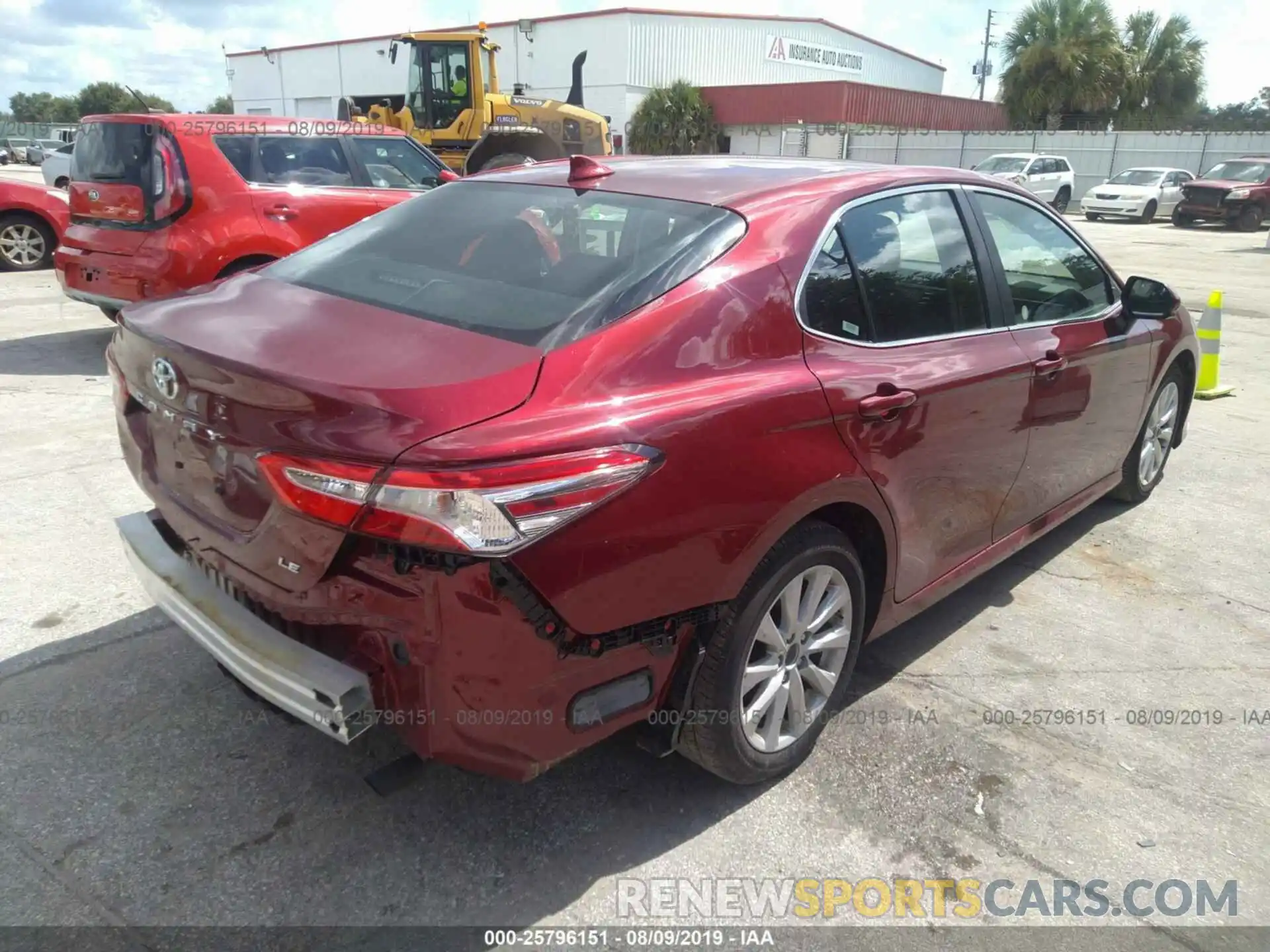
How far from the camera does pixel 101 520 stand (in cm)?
443

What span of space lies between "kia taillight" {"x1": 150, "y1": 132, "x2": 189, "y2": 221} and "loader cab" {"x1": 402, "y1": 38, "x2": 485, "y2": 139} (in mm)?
10100

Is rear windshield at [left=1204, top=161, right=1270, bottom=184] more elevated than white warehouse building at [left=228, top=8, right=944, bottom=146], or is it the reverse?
white warehouse building at [left=228, top=8, right=944, bottom=146]

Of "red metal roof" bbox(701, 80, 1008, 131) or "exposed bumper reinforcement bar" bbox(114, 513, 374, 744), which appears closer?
"exposed bumper reinforcement bar" bbox(114, 513, 374, 744)

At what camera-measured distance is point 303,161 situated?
25.1ft

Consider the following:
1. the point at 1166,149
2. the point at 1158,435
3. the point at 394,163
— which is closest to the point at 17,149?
the point at 394,163

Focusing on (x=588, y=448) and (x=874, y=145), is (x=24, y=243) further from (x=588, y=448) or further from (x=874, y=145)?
(x=874, y=145)

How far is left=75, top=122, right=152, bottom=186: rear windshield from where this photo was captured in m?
7.00

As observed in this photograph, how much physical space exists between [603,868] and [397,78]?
5436 centimetres

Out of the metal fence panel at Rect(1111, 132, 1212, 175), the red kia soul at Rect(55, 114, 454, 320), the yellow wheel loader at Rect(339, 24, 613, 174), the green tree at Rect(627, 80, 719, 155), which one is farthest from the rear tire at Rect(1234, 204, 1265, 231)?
the red kia soul at Rect(55, 114, 454, 320)

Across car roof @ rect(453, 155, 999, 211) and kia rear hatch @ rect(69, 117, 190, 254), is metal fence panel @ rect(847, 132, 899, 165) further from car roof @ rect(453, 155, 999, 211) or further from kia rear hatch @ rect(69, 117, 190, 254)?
car roof @ rect(453, 155, 999, 211)

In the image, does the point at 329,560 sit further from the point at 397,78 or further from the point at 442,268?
the point at 397,78

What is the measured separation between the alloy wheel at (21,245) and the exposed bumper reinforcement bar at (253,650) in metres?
11.4

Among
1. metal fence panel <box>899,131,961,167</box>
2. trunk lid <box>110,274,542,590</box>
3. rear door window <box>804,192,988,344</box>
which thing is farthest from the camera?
metal fence panel <box>899,131,961,167</box>

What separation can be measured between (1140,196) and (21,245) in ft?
87.2
